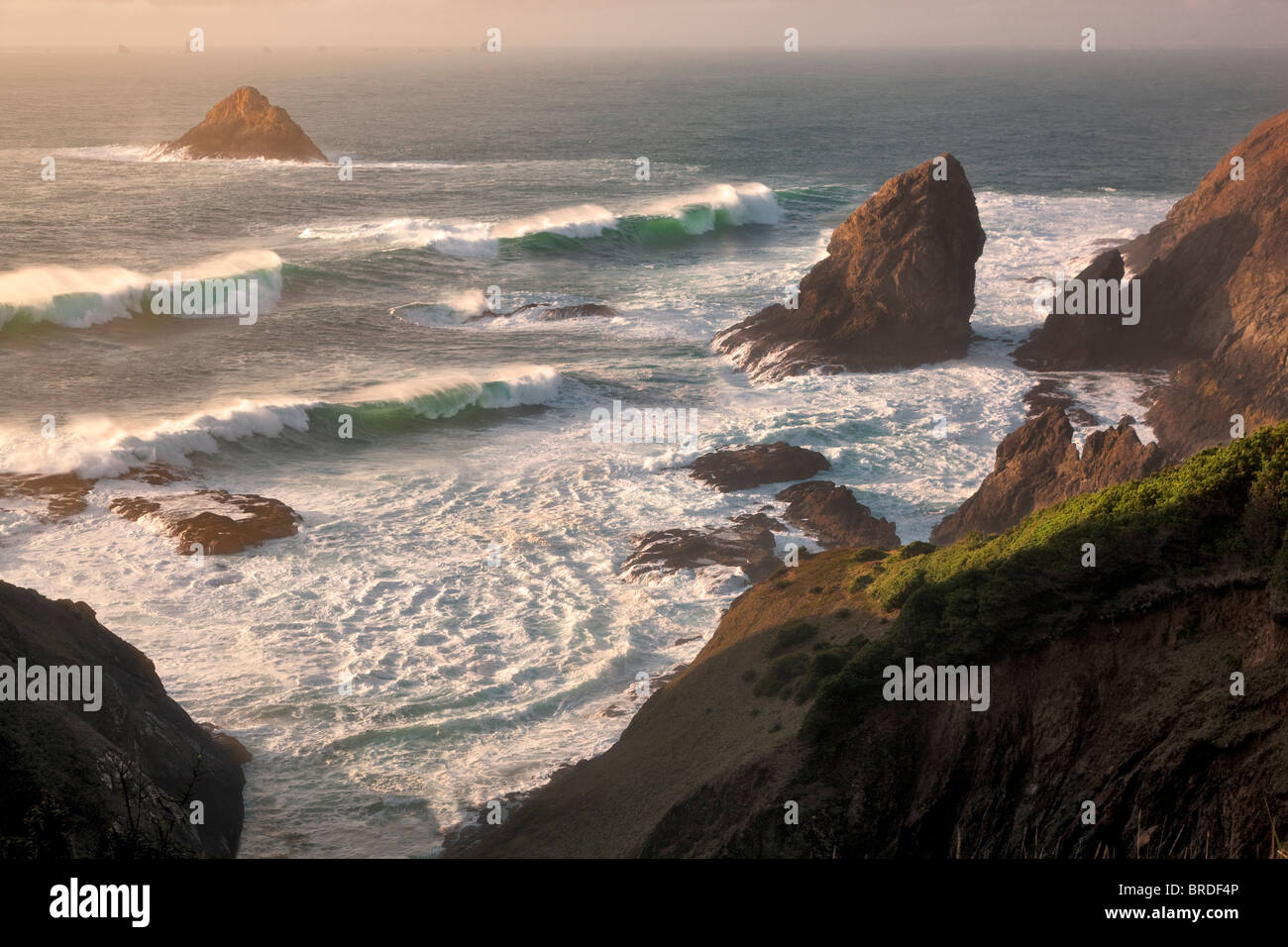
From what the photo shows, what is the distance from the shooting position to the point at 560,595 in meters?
19.6

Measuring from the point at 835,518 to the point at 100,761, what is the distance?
1482 cm

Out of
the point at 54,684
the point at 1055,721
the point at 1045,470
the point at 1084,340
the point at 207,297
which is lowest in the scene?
the point at 54,684

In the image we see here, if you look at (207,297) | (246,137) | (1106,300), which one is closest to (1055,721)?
(1106,300)

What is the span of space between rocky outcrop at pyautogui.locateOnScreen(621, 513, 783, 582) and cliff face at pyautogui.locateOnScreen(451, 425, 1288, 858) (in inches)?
317

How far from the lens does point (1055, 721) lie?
9.69 meters

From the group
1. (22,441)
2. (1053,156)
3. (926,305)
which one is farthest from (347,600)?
(1053,156)

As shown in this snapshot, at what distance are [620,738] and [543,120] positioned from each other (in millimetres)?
98870

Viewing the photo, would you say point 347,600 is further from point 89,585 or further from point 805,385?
point 805,385

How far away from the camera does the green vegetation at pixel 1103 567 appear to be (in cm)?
966

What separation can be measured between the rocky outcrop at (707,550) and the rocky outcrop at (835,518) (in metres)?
0.70

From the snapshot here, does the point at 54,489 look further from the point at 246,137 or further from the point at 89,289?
the point at 246,137
